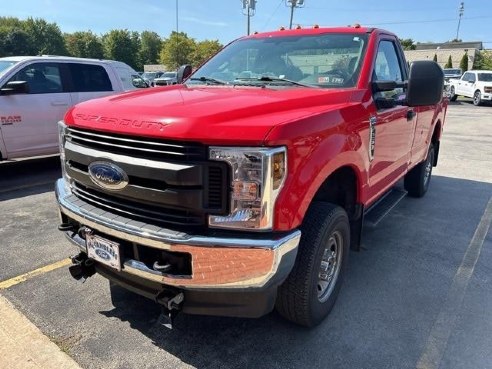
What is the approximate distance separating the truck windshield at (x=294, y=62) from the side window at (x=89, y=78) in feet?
13.6

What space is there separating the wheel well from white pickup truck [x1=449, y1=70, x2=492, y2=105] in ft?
81.7

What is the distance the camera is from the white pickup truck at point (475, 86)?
947 inches

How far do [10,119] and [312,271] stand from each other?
574 centimetres

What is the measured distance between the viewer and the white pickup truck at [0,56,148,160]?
20.8 ft

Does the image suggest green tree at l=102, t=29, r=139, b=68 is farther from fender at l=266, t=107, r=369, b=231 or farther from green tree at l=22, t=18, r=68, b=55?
fender at l=266, t=107, r=369, b=231

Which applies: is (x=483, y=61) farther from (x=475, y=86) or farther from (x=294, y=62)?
(x=294, y=62)

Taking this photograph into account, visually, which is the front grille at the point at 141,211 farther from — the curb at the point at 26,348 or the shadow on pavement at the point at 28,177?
the shadow on pavement at the point at 28,177

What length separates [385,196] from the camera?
14.2 ft

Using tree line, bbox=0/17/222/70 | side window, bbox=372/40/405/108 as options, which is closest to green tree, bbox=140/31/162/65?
tree line, bbox=0/17/222/70

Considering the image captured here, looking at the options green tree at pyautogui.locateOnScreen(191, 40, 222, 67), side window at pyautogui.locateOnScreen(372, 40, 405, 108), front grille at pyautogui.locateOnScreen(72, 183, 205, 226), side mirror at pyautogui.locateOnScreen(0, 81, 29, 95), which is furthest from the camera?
green tree at pyautogui.locateOnScreen(191, 40, 222, 67)

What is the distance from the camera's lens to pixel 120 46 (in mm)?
97375

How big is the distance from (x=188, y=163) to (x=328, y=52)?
1.93m

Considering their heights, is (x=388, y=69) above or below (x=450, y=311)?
above

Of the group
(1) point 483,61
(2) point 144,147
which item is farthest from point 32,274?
(1) point 483,61
